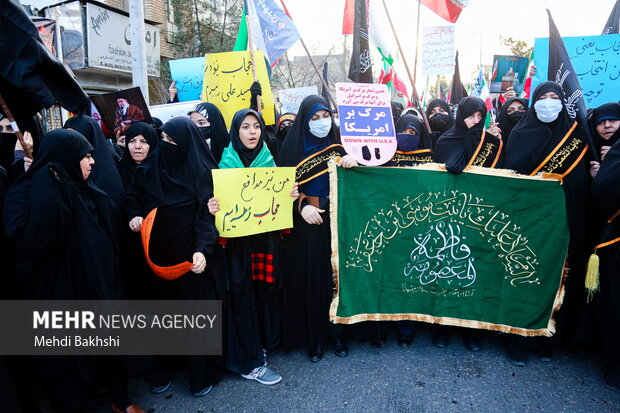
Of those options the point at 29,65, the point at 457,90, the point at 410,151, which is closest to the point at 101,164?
the point at 29,65

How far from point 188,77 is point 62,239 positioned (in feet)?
12.7

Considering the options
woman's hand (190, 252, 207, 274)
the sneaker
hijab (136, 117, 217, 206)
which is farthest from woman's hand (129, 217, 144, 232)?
the sneaker

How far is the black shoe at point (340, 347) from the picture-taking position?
115 inches

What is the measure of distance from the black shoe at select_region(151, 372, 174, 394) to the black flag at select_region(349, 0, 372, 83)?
281cm

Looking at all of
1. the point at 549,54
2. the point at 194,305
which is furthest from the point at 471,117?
the point at 194,305

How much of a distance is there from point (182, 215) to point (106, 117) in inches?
82.3

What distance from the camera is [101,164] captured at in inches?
99.0

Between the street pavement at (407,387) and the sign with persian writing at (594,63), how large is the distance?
90.1 inches

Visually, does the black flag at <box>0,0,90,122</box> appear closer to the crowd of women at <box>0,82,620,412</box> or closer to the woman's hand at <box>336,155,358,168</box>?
the crowd of women at <box>0,82,620,412</box>

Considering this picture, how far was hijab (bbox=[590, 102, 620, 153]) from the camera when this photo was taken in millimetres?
2779

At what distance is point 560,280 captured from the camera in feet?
8.84

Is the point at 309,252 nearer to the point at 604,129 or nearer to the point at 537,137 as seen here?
the point at 537,137

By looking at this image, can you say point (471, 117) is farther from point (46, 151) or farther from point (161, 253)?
point (46, 151)

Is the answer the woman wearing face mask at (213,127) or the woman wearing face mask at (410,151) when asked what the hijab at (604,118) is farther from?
the woman wearing face mask at (213,127)
